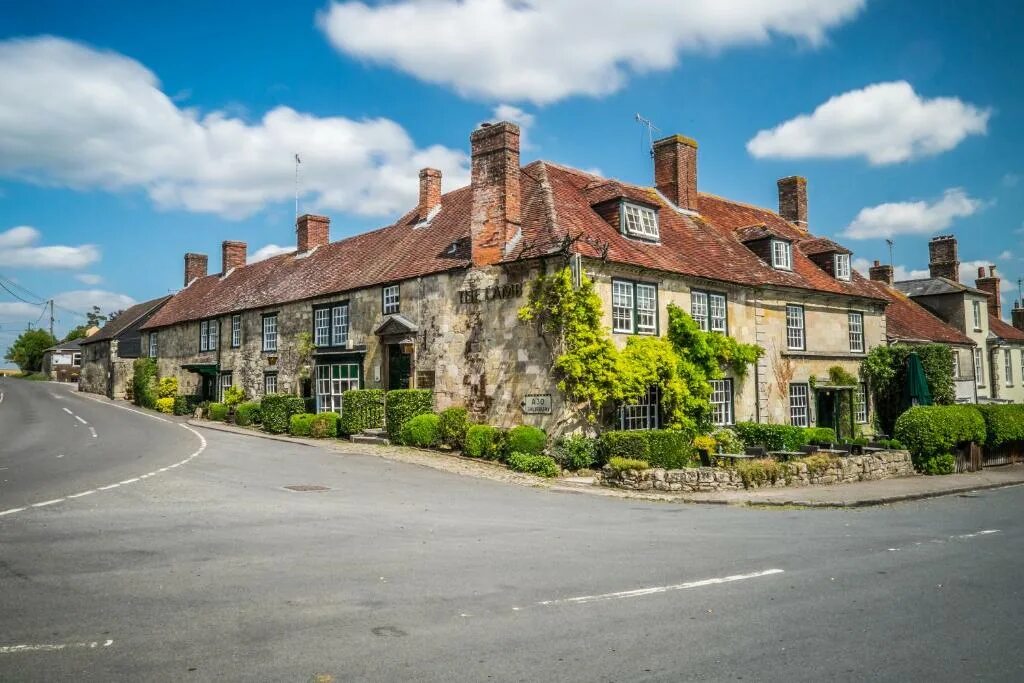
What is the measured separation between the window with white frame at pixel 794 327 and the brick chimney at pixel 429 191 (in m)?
14.6

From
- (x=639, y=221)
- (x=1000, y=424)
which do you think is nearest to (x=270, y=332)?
(x=639, y=221)

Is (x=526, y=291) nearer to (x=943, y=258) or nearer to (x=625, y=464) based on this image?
(x=625, y=464)

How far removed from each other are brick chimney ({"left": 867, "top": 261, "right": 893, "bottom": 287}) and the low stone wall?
85.3 ft

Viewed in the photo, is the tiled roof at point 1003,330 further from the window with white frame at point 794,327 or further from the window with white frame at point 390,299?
the window with white frame at point 390,299

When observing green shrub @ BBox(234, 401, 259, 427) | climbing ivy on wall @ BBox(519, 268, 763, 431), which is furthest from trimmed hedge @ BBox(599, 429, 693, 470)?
green shrub @ BBox(234, 401, 259, 427)

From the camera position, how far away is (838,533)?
38.4 ft

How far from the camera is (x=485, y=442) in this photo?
67.9 ft

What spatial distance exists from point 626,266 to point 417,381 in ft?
26.9

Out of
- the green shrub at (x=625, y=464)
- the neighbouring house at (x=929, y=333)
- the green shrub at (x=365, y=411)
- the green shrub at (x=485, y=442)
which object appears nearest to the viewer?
the green shrub at (x=625, y=464)

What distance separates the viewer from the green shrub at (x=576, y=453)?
19453 millimetres

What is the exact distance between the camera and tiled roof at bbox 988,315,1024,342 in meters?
44.0

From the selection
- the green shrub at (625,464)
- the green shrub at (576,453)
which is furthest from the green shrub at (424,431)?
the green shrub at (625,464)

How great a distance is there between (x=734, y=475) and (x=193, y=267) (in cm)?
4190

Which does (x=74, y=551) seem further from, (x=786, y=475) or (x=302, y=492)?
(x=786, y=475)
